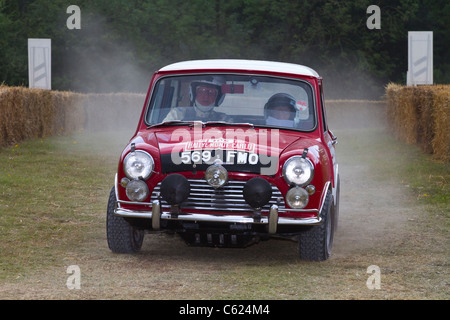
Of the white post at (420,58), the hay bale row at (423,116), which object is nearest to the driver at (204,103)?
the hay bale row at (423,116)

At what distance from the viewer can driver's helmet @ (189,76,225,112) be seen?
8.37 metres

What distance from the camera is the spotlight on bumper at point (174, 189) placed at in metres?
→ 7.21

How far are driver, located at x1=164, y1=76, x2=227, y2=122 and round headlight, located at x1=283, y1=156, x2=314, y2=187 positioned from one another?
1.25 metres

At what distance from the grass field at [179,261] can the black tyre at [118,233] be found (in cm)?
12

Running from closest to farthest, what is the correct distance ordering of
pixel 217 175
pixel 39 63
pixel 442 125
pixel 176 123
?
pixel 217 175 → pixel 176 123 → pixel 442 125 → pixel 39 63

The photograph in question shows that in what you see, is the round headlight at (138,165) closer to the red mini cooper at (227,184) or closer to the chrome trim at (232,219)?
the red mini cooper at (227,184)

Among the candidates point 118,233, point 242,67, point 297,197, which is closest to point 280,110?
point 242,67

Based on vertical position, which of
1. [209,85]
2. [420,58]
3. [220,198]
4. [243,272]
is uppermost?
[420,58]

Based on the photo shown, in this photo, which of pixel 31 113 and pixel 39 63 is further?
pixel 39 63

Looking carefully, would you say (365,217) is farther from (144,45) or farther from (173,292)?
(144,45)

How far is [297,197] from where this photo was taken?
728 cm

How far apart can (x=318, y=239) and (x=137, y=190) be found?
1791mm

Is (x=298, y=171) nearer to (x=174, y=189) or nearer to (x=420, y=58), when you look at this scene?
(x=174, y=189)

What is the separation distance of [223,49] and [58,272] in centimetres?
5863
